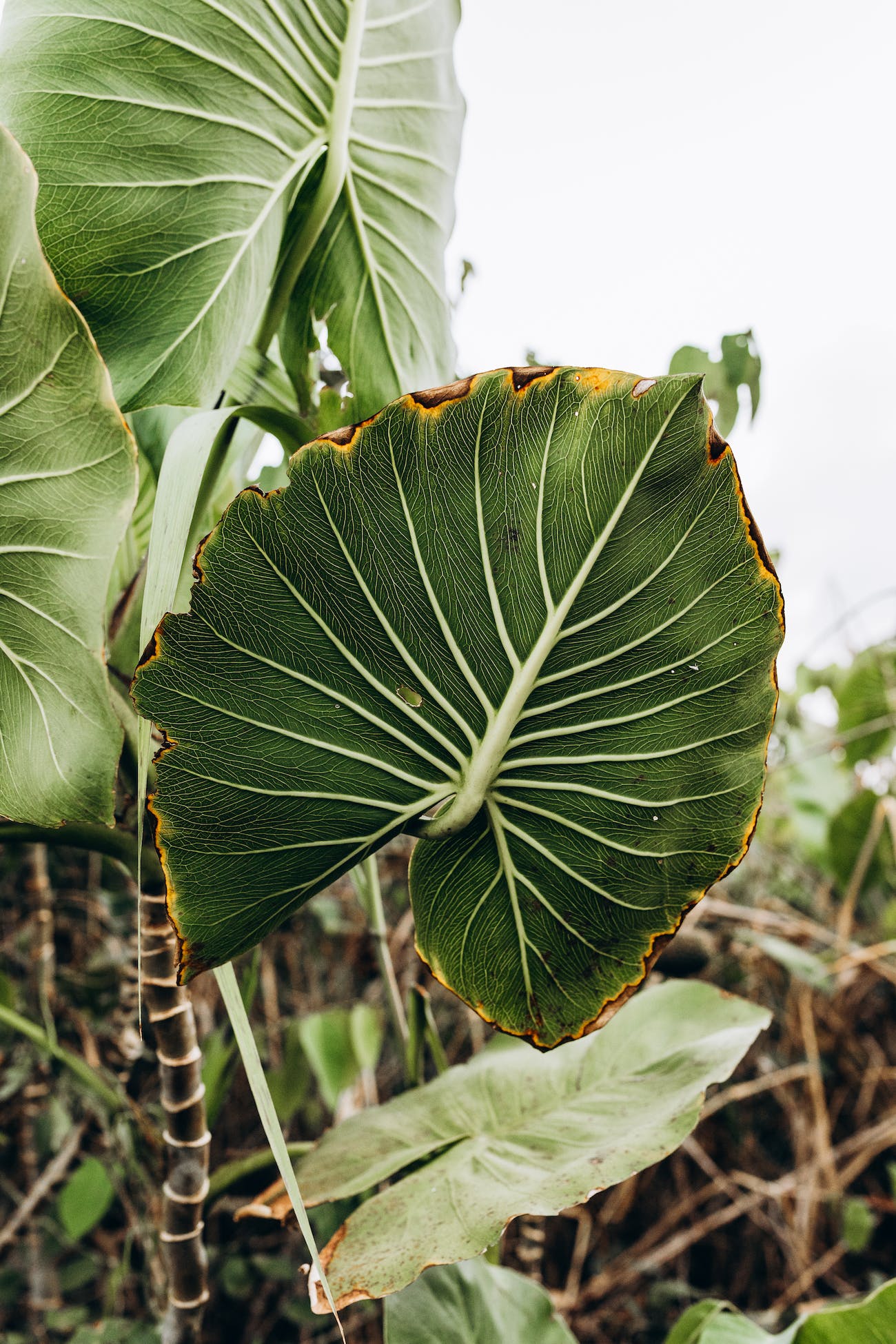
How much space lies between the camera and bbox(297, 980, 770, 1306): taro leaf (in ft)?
1.26

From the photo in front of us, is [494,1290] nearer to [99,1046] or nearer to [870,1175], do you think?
[99,1046]

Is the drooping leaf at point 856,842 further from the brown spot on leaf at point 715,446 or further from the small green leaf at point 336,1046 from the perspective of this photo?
the brown spot on leaf at point 715,446

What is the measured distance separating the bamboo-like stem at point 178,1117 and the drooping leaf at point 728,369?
2.31ft

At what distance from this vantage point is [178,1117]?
490mm

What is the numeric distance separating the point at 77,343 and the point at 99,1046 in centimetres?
122

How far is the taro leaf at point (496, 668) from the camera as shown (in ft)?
1.08

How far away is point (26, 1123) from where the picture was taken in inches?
40.2

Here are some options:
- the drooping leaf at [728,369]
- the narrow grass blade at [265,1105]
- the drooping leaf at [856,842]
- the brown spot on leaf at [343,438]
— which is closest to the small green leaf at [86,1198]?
the narrow grass blade at [265,1105]

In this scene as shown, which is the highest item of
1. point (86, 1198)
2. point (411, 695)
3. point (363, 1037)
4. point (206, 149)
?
point (206, 149)

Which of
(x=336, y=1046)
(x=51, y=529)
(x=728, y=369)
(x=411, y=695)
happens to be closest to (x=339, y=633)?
(x=411, y=695)

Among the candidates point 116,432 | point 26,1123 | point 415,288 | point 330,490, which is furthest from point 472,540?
point 26,1123

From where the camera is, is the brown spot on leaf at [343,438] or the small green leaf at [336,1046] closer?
the brown spot on leaf at [343,438]

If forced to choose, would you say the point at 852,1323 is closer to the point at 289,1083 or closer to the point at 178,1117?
the point at 178,1117

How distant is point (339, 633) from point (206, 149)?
34 cm
